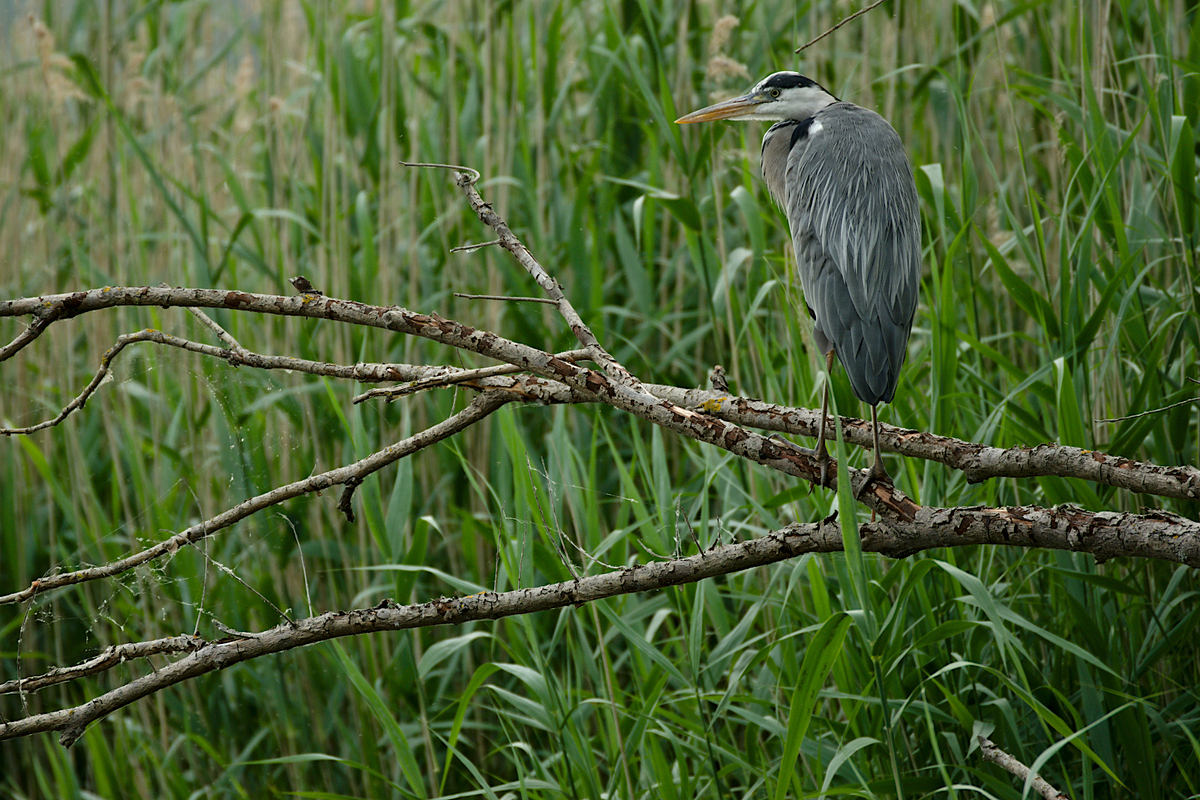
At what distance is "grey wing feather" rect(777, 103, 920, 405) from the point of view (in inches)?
50.3

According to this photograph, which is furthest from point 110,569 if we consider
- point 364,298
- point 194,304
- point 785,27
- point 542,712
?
point 785,27

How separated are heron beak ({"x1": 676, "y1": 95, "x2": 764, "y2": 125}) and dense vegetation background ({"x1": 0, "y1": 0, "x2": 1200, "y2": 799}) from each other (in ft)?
0.20

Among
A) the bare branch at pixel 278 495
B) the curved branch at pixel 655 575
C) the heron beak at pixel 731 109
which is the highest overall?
the heron beak at pixel 731 109

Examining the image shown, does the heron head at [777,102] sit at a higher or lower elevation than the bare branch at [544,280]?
higher

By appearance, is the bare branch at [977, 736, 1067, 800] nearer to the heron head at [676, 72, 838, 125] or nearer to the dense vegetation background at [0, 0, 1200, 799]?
the dense vegetation background at [0, 0, 1200, 799]

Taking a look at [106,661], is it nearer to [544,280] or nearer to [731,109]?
[544,280]

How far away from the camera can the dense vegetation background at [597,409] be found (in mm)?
1410

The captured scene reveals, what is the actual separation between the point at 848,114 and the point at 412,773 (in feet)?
4.15

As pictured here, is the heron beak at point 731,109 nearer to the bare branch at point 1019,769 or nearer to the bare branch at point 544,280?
the bare branch at point 544,280

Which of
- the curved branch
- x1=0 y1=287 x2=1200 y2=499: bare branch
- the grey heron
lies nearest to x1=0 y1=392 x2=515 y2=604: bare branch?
x1=0 y1=287 x2=1200 y2=499: bare branch

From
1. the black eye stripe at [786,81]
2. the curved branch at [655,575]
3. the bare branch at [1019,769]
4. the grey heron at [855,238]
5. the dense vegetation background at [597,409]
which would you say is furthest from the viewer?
the black eye stripe at [786,81]

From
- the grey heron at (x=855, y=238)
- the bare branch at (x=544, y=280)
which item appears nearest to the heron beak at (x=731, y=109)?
the grey heron at (x=855, y=238)

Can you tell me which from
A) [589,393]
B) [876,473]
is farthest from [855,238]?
[589,393]

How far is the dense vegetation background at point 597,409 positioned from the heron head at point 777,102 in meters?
0.07
